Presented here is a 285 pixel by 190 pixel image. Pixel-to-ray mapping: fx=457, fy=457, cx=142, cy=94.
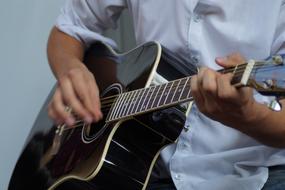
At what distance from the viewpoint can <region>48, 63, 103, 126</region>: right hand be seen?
0.81 metres

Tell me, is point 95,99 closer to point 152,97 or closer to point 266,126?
point 152,97

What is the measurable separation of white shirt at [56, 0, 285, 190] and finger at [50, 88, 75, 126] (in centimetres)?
20

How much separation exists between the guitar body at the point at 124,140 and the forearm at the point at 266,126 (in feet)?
0.41

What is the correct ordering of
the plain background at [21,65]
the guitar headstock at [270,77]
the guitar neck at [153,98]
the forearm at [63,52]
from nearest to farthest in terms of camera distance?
1. the guitar headstock at [270,77]
2. the guitar neck at [153,98]
3. the forearm at [63,52]
4. the plain background at [21,65]

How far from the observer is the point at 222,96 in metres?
0.60

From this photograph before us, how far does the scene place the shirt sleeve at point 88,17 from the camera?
Answer: 3.47ft

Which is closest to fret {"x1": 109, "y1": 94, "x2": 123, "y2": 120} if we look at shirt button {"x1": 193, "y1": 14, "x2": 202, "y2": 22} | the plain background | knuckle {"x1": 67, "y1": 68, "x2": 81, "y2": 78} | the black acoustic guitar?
the black acoustic guitar

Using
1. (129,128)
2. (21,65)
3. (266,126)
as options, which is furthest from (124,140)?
(21,65)

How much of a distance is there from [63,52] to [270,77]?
23.9 inches

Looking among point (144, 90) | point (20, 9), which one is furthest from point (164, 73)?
point (20, 9)

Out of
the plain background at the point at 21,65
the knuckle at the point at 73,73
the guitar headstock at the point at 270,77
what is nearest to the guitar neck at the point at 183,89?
the guitar headstock at the point at 270,77

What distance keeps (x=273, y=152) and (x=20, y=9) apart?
2.81 ft

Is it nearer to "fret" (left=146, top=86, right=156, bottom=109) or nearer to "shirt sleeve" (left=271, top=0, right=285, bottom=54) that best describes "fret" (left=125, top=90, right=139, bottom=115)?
"fret" (left=146, top=86, right=156, bottom=109)

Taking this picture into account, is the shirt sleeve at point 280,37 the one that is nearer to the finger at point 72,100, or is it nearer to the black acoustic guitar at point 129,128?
the black acoustic guitar at point 129,128
